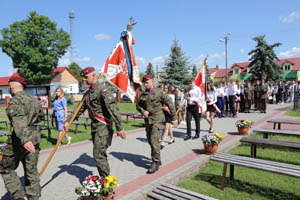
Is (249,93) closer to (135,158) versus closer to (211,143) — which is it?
(211,143)

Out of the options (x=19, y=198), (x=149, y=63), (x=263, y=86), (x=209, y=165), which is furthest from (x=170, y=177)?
(x=149, y=63)

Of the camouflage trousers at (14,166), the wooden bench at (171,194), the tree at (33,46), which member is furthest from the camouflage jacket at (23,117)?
the tree at (33,46)

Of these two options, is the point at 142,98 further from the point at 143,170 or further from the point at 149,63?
the point at 149,63

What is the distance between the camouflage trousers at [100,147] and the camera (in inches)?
160

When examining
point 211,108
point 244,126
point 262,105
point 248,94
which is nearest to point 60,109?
point 211,108

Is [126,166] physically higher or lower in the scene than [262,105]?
lower

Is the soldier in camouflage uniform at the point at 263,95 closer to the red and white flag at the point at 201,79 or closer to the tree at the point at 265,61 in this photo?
the red and white flag at the point at 201,79

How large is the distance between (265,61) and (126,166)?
39017mm

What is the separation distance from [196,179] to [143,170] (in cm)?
123

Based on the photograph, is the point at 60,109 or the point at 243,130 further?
the point at 243,130

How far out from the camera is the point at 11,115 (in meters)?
3.25

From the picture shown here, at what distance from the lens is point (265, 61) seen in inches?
1510

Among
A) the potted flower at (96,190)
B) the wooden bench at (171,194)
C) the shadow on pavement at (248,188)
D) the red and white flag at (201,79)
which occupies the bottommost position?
the shadow on pavement at (248,188)

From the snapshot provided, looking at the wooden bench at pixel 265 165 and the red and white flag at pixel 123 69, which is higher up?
the red and white flag at pixel 123 69
